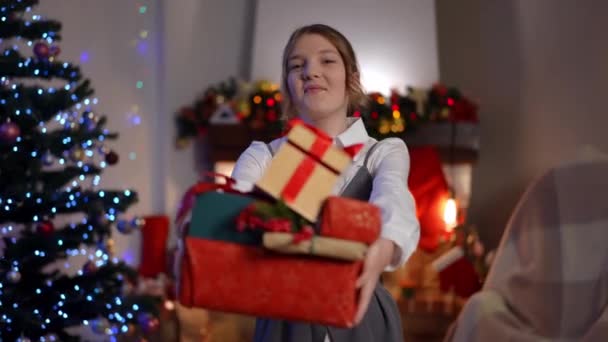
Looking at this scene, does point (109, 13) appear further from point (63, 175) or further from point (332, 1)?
point (63, 175)

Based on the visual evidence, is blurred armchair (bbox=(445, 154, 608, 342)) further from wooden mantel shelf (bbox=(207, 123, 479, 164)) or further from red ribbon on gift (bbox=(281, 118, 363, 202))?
red ribbon on gift (bbox=(281, 118, 363, 202))

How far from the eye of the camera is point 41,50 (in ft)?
7.91

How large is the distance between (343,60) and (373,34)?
327cm

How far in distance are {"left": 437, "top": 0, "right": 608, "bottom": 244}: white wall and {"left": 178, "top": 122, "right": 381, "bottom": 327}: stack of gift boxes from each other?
2896 millimetres

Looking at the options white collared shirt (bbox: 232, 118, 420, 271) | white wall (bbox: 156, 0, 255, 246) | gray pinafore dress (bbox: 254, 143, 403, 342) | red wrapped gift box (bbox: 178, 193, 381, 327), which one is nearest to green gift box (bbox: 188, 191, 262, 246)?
red wrapped gift box (bbox: 178, 193, 381, 327)

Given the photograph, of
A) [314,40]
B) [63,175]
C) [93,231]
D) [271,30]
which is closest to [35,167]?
[63,175]

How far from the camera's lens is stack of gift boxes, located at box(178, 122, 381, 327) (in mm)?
915

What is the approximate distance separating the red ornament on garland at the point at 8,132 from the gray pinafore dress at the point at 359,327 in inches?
54.5

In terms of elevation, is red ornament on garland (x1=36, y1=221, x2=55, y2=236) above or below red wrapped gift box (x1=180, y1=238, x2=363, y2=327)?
below

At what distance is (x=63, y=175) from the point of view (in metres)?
2.50

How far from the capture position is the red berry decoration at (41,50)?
7.91ft

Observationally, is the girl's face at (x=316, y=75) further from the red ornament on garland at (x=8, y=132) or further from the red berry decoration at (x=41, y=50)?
the red berry decoration at (x=41, y=50)

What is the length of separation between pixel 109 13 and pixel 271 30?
3.37 feet

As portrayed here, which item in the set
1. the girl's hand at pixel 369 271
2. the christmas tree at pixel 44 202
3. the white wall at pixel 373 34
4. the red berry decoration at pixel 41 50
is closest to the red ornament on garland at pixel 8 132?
the christmas tree at pixel 44 202
